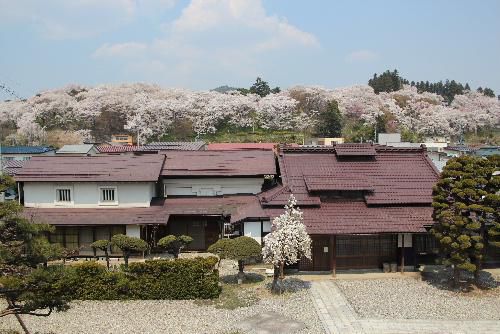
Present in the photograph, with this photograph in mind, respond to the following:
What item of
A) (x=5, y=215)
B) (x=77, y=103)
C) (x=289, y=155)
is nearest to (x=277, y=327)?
(x=5, y=215)

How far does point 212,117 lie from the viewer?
74.0m

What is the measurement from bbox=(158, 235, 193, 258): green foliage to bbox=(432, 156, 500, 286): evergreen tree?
1191cm

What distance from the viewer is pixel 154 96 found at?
82.8 metres

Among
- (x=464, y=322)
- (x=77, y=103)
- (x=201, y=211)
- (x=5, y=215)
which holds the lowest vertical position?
(x=464, y=322)

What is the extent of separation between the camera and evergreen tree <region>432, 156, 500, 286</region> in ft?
62.6

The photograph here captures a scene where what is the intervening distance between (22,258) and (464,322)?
14651 mm

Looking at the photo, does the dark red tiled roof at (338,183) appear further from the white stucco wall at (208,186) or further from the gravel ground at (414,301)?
the white stucco wall at (208,186)

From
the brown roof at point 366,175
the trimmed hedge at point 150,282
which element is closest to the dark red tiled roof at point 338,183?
the brown roof at point 366,175

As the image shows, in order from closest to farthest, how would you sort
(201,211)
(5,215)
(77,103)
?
(5,215)
(201,211)
(77,103)

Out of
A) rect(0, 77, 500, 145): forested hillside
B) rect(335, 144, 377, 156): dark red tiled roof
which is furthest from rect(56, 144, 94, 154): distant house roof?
rect(335, 144, 377, 156): dark red tiled roof

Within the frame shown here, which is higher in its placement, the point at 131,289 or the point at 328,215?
the point at 328,215

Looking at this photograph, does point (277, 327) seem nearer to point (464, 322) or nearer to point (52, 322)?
point (464, 322)

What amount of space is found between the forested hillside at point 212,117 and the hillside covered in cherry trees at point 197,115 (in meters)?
0.16

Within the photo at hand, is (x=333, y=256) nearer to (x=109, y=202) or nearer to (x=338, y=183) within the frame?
(x=338, y=183)
